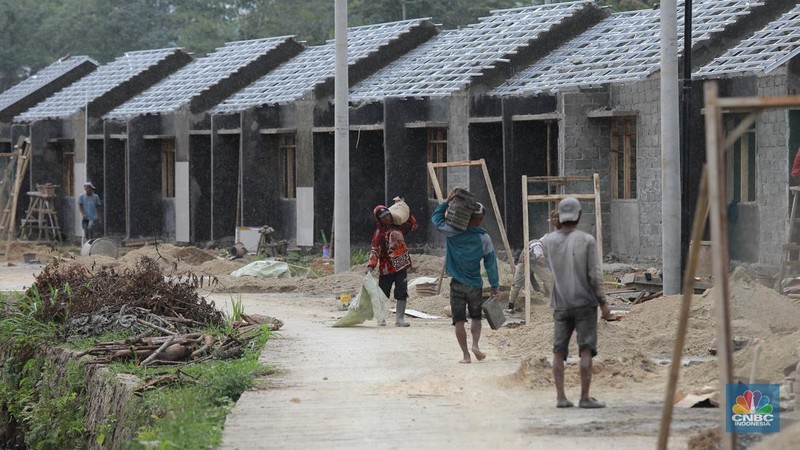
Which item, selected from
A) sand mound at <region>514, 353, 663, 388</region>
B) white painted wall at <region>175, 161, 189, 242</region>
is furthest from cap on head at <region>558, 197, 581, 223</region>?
white painted wall at <region>175, 161, 189, 242</region>

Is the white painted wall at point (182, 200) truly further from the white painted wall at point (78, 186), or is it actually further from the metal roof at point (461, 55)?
the metal roof at point (461, 55)

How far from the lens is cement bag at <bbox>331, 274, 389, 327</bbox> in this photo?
54.8 feet

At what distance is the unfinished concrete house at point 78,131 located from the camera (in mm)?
37375

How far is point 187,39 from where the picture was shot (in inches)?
2292

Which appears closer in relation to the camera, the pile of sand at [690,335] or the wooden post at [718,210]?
the wooden post at [718,210]

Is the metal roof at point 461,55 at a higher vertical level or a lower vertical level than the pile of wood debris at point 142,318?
higher

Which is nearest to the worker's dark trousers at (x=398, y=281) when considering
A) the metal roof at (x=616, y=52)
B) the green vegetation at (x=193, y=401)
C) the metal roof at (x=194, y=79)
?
the green vegetation at (x=193, y=401)

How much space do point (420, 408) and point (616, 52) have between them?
15.9 meters

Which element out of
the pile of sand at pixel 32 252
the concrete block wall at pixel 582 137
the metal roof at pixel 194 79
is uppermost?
the metal roof at pixel 194 79

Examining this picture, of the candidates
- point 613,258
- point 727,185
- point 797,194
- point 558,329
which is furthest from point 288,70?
point 558,329

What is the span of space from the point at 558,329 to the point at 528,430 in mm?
1206

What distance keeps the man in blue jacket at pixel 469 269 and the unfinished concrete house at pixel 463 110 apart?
11.1m

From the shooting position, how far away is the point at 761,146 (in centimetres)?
1969

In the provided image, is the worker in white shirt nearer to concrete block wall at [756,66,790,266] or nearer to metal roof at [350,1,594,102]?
concrete block wall at [756,66,790,266]
